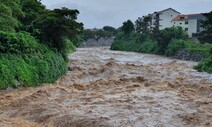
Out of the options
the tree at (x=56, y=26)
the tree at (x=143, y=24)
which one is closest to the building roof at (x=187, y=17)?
the tree at (x=143, y=24)

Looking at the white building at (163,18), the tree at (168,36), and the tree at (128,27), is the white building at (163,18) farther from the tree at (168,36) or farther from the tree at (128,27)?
Result: the tree at (168,36)

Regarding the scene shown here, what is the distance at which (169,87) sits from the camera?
17.8 m

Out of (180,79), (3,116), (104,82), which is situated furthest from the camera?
(180,79)

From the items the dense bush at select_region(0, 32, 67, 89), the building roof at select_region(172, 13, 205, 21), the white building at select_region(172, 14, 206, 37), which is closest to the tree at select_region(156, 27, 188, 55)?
the white building at select_region(172, 14, 206, 37)

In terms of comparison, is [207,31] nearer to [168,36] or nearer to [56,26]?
[168,36]

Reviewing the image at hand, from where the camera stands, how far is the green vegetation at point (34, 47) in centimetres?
1766

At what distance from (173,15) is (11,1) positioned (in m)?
50.6

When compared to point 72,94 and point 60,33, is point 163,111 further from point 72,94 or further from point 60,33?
point 60,33

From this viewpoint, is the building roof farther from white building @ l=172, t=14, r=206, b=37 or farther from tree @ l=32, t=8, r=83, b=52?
tree @ l=32, t=8, r=83, b=52

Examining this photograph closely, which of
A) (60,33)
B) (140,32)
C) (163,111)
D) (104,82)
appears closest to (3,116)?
(163,111)

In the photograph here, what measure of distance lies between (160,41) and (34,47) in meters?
32.8

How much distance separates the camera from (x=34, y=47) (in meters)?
21.2

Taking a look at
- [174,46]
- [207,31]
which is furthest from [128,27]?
[207,31]

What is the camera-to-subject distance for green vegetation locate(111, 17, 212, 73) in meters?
37.1
